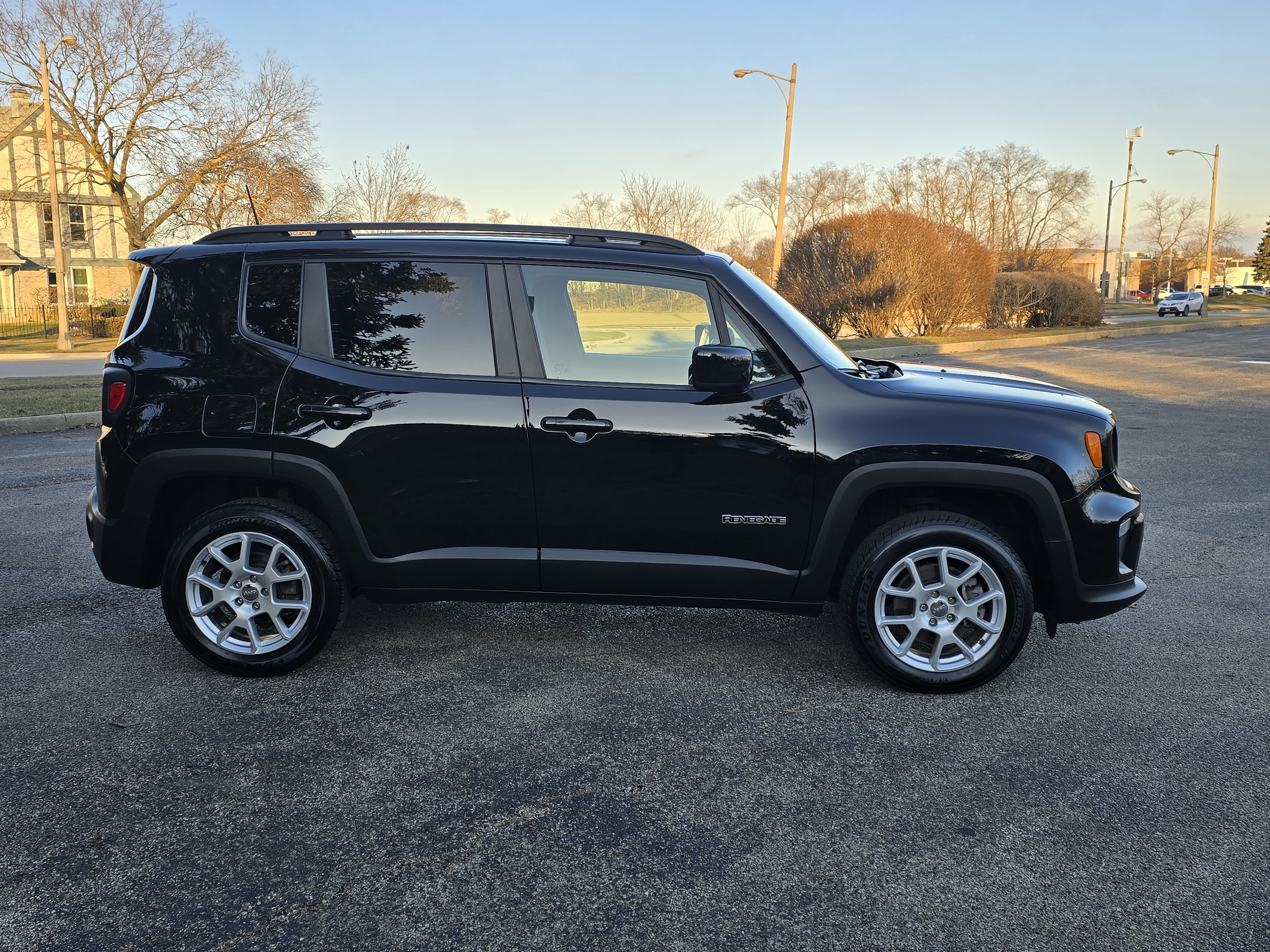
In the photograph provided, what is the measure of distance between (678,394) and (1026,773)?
1889 mm

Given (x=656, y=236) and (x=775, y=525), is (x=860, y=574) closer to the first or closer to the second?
(x=775, y=525)

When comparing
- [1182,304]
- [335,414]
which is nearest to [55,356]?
[335,414]

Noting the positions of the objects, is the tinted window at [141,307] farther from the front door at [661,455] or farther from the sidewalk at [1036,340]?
the sidewalk at [1036,340]

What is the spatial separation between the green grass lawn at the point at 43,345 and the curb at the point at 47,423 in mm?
18220

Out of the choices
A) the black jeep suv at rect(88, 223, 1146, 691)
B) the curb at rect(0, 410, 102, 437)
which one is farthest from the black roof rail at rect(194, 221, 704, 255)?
the curb at rect(0, 410, 102, 437)

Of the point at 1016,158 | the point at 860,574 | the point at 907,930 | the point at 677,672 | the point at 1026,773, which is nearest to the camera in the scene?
the point at 907,930

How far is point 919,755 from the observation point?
11.5 ft

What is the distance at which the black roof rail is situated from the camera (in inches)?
167

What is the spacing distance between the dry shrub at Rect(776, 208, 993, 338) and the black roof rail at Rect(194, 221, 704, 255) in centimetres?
2514

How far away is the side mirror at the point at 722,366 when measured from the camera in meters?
3.85

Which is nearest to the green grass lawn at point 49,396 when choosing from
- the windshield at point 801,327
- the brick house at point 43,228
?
the windshield at point 801,327

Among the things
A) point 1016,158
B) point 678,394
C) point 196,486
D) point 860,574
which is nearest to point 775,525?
point 860,574

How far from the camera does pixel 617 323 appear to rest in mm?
4242

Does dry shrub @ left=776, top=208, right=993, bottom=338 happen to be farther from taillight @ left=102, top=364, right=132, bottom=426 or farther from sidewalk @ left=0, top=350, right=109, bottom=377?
taillight @ left=102, top=364, right=132, bottom=426
